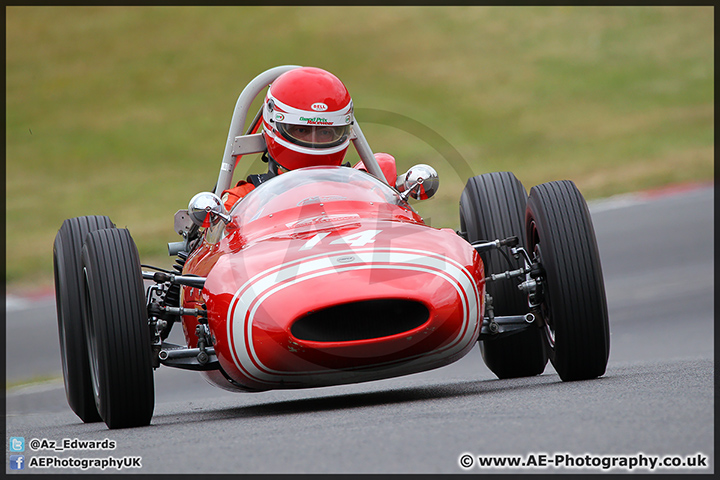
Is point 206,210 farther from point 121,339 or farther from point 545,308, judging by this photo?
point 545,308

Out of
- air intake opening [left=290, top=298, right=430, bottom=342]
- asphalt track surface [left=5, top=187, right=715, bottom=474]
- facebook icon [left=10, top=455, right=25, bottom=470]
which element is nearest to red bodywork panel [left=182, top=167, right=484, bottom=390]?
air intake opening [left=290, top=298, right=430, bottom=342]

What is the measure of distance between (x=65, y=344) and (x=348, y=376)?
2.25m

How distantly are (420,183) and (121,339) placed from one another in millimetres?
2402

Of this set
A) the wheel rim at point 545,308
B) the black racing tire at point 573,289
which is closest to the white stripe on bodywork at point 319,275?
the black racing tire at point 573,289

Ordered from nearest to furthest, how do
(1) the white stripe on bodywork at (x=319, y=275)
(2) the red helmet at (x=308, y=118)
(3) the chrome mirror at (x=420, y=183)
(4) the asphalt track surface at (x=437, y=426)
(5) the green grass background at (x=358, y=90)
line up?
(4) the asphalt track surface at (x=437, y=426)
(1) the white stripe on bodywork at (x=319, y=275)
(3) the chrome mirror at (x=420, y=183)
(2) the red helmet at (x=308, y=118)
(5) the green grass background at (x=358, y=90)

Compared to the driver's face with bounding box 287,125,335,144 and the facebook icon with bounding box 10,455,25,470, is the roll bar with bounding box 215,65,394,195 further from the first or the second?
the facebook icon with bounding box 10,455,25,470

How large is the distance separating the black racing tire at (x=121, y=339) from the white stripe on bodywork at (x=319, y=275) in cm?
51

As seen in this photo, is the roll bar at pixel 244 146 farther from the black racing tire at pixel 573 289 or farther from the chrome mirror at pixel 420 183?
the black racing tire at pixel 573 289

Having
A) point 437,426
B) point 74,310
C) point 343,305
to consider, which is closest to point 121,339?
point 74,310

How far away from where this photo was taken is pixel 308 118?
7.25 meters

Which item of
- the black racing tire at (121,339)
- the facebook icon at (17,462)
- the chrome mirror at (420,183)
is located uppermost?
the chrome mirror at (420,183)

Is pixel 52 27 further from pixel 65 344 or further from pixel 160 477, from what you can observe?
pixel 160 477

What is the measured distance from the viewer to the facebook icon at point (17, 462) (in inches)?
174

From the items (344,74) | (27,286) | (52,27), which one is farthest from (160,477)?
(52,27)
